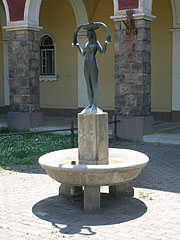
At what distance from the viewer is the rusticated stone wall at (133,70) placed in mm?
10203

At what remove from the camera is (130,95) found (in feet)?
34.3

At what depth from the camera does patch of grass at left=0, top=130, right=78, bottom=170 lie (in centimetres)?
820

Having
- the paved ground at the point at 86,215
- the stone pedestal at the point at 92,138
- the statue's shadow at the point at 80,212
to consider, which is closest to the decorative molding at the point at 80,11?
the paved ground at the point at 86,215

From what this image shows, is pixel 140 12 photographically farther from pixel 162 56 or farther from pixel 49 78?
pixel 49 78

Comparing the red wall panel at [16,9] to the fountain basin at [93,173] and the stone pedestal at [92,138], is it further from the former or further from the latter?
the fountain basin at [93,173]

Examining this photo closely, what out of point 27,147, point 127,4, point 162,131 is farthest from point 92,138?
point 162,131

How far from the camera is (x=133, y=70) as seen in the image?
10.3 meters

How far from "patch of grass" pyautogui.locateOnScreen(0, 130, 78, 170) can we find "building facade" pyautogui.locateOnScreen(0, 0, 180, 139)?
58.1 inches

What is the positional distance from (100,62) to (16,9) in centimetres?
413

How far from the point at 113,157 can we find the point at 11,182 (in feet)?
5.91

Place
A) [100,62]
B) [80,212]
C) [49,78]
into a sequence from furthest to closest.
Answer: [49,78] < [100,62] < [80,212]

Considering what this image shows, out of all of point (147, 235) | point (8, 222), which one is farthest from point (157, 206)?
point (8, 222)

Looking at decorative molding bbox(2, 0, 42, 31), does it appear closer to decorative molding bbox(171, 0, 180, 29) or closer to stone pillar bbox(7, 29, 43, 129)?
stone pillar bbox(7, 29, 43, 129)

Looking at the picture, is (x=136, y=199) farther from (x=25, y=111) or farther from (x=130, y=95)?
(x=25, y=111)
